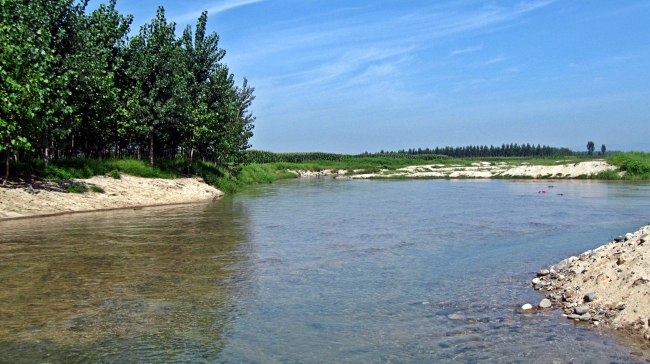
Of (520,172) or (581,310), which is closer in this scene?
(581,310)

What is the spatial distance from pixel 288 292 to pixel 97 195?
1595 cm

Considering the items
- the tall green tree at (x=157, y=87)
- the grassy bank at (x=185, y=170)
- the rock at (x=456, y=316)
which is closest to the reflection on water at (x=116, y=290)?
the rock at (x=456, y=316)

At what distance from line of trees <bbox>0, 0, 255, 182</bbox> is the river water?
509cm

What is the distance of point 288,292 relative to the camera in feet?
30.8

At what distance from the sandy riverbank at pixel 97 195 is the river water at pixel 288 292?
62.3 inches

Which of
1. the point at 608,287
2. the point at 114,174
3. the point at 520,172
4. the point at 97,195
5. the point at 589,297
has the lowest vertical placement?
the point at 589,297

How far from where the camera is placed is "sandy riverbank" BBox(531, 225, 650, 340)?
23.8ft

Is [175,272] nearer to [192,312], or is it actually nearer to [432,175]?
[192,312]

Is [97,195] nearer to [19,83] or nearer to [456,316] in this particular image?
[19,83]

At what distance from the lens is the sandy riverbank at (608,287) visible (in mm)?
7246

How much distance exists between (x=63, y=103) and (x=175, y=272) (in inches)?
542

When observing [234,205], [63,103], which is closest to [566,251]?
[234,205]

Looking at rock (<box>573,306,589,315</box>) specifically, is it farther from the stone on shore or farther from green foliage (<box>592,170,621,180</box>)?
green foliage (<box>592,170,621,180</box>)

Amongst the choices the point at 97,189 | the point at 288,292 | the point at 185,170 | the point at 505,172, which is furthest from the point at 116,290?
the point at 505,172
